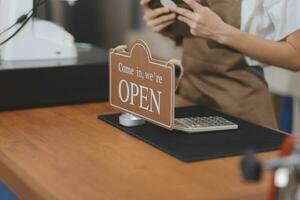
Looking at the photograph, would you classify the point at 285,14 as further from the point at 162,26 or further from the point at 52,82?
the point at 52,82

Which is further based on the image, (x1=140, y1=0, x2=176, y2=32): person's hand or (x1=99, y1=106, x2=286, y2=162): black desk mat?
(x1=140, y1=0, x2=176, y2=32): person's hand

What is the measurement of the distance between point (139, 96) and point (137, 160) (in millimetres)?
206

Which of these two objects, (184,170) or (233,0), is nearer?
(184,170)

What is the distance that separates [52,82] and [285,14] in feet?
2.06

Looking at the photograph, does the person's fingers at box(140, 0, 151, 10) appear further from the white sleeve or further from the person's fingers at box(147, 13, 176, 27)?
the white sleeve

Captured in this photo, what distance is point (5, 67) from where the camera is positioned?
1468mm

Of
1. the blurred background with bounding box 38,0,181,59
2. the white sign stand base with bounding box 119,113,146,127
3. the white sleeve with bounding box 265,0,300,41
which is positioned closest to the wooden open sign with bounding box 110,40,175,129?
the white sign stand base with bounding box 119,113,146,127

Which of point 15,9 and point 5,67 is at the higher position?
point 15,9

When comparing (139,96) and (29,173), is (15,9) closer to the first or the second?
(139,96)

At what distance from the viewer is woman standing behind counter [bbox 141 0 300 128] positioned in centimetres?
150

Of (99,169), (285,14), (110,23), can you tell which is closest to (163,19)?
(285,14)

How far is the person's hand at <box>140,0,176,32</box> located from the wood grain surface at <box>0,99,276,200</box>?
0.40 m

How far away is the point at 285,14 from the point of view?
1479 mm

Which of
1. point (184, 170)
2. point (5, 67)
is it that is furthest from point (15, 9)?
point (184, 170)
